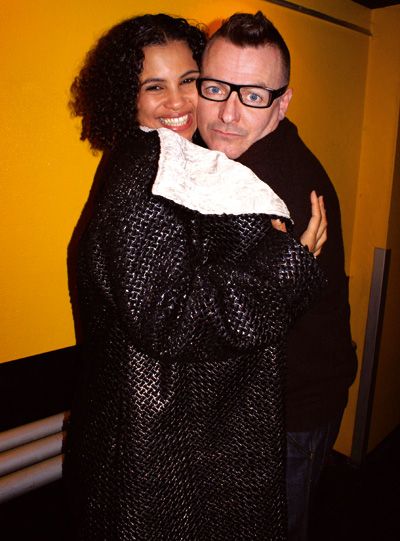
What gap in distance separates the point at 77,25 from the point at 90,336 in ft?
3.27

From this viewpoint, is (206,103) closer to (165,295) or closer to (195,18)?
(195,18)

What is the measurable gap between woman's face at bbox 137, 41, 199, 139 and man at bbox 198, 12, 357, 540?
0.09 meters

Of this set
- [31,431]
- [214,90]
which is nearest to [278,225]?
[214,90]

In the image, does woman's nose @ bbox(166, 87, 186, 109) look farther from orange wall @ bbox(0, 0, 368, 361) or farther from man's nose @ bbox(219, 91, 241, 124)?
orange wall @ bbox(0, 0, 368, 361)

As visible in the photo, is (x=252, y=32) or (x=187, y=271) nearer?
(x=187, y=271)

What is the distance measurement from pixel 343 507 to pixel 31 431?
202 centimetres

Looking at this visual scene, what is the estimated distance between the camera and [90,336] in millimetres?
1166

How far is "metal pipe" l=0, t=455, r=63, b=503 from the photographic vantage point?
1.40 metres

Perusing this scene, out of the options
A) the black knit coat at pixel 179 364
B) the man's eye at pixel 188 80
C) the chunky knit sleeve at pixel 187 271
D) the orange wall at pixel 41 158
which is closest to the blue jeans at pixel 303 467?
the black knit coat at pixel 179 364

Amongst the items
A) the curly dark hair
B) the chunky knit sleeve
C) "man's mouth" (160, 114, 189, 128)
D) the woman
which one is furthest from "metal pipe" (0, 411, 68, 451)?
"man's mouth" (160, 114, 189, 128)

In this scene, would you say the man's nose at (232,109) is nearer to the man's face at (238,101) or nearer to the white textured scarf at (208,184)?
the man's face at (238,101)

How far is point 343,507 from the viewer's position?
270 cm

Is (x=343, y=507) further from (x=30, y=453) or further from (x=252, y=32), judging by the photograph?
(x=252, y=32)

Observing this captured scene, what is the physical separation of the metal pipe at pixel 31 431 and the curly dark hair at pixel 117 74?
975 mm
